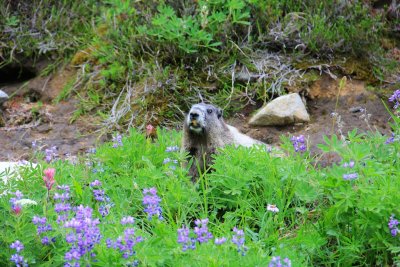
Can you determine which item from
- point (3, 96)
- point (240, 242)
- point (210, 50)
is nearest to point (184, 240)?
point (240, 242)

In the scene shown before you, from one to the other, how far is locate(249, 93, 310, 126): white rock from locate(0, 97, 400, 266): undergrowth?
6.88ft

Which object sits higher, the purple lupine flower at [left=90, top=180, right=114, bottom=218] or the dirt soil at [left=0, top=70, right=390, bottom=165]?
the purple lupine flower at [left=90, top=180, right=114, bottom=218]

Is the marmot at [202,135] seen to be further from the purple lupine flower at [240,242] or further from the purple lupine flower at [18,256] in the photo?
the purple lupine flower at [18,256]

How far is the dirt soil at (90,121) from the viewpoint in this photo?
22.2 ft

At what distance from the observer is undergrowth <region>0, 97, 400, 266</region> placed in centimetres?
346

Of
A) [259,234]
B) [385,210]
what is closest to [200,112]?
[259,234]

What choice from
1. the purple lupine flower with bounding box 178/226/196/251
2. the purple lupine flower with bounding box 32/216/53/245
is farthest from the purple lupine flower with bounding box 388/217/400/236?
the purple lupine flower with bounding box 32/216/53/245

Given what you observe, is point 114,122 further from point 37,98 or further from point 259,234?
point 259,234

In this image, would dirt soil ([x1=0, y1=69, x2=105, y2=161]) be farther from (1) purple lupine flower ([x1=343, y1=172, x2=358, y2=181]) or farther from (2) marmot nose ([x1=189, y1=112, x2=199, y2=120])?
(1) purple lupine flower ([x1=343, y1=172, x2=358, y2=181])

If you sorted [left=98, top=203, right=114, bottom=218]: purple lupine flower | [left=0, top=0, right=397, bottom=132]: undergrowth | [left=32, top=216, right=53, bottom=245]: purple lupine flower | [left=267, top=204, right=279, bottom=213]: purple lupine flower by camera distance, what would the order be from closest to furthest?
[left=32, top=216, right=53, bottom=245]: purple lupine flower < [left=267, top=204, right=279, bottom=213]: purple lupine flower < [left=98, top=203, right=114, bottom=218]: purple lupine flower < [left=0, top=0, right=397, bottom=132]: undergrowth

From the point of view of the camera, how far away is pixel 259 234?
13.6 ft

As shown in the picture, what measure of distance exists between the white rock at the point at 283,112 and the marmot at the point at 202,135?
3.50 feet

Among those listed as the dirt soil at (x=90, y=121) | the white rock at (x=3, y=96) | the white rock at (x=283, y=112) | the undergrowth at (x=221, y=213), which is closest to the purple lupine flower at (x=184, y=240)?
the undergrowth at (x=221, y=213)

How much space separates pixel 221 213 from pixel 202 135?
50.0 inches
